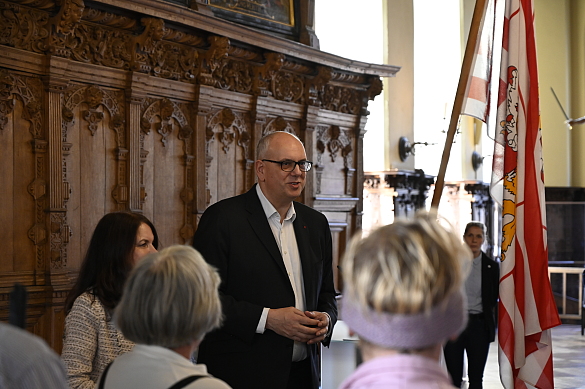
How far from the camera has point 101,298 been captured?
7.68 ft

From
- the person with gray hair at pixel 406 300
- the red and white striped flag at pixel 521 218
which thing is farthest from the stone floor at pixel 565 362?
the person with gray hair at pixel 406 300

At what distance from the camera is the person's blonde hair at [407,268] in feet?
3.77

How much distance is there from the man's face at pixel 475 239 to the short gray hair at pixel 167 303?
4.75 meters

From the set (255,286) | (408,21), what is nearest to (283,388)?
(255,286)

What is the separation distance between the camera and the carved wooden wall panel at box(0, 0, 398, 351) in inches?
181

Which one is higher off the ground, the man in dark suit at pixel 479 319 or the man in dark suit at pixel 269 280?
the man in dark suit at pixel 269 280

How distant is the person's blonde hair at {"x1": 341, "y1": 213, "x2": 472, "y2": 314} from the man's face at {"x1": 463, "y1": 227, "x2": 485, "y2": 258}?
16.3ft

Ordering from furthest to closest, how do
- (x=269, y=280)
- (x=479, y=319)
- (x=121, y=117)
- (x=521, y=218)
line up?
(x=479, y=319)
(x=121, y=117)
(x=521, y=218)
(x=269, y=280)

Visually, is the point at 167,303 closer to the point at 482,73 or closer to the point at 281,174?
the point at 281,174

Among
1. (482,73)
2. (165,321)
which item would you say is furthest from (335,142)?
(165,321)

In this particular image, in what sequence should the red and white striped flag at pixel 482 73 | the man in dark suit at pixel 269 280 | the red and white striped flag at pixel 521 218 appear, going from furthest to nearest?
the red and white striped flag at pixel 482 73 < the red and white striped flag at pixel 521 218 < the man in dark suit at pixel 269 280

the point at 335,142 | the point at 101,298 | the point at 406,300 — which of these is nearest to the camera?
the point at 406,300

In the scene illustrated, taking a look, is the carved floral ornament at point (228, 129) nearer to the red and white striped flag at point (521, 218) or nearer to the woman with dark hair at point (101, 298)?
the red and white striped flag at point (521, 218)

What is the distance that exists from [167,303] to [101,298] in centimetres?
90
